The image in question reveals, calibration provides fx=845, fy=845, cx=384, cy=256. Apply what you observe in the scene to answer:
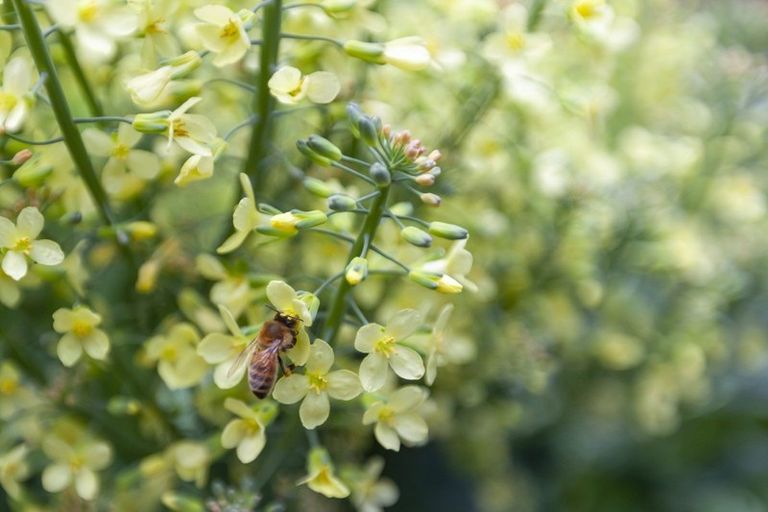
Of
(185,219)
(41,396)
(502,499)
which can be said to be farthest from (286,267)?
(502,499)

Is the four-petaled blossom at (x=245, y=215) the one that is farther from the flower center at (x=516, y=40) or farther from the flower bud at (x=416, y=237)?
the flower center at (x=516, y=40)

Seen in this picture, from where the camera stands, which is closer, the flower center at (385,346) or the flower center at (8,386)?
the flower center at (385,346)

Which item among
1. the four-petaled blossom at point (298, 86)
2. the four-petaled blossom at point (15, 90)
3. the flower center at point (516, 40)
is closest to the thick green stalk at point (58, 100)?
the four-petaled blossom at point (15, 90)

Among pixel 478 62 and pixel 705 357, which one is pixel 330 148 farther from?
pixel 705 357

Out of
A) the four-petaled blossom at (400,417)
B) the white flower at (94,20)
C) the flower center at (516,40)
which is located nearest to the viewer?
the white flower at (94,20)

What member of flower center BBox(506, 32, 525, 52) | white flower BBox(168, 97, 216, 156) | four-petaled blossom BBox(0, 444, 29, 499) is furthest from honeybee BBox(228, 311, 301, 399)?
flower center BBox(506, 32, 525, 52)

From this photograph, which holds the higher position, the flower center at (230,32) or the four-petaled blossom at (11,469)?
the flower center at (230,32)

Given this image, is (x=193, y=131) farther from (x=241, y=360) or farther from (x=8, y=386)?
(x=8, y=386)
